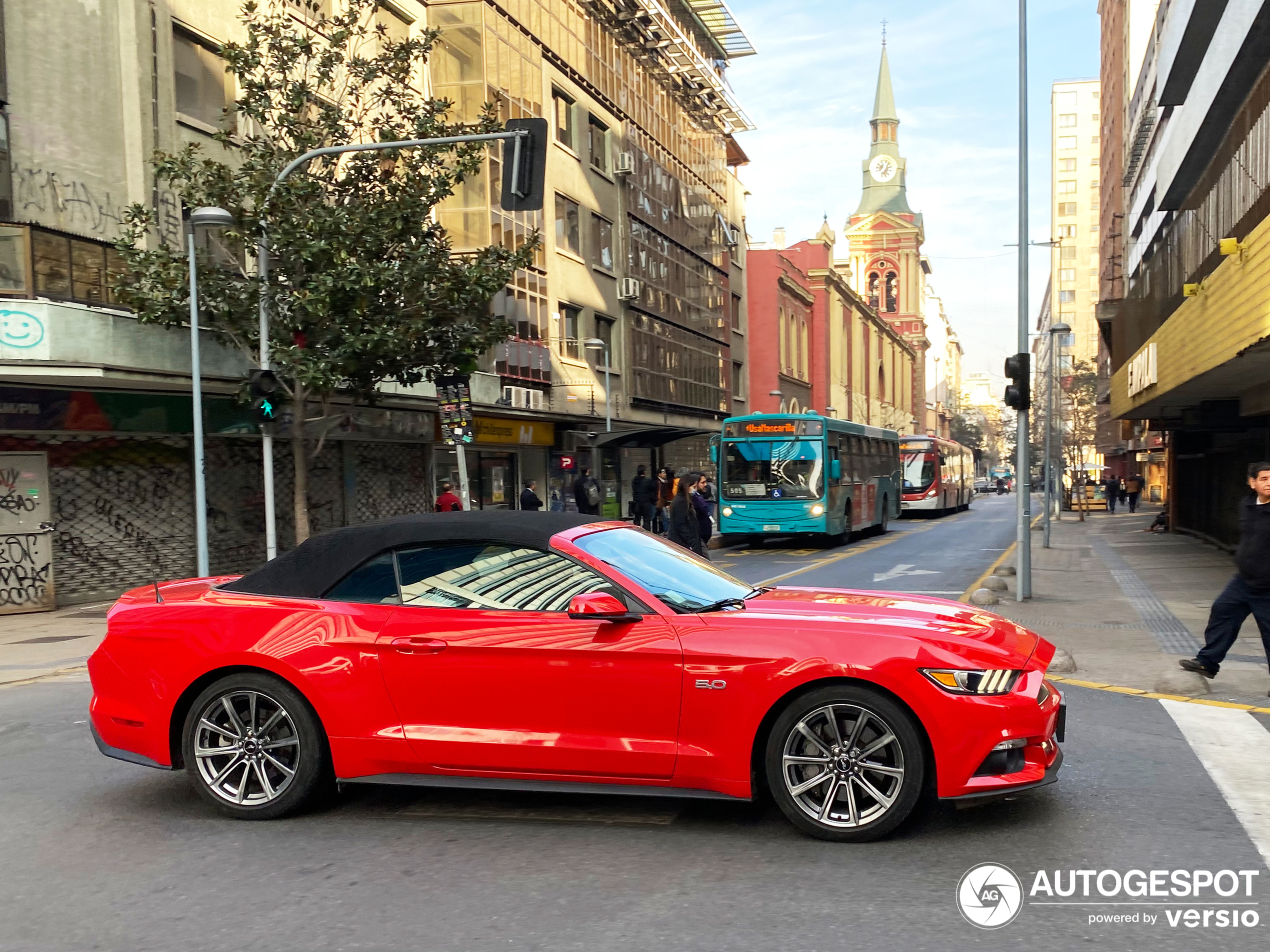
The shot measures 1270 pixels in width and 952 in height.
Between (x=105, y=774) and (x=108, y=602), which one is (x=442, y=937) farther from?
(x=108, y=602)

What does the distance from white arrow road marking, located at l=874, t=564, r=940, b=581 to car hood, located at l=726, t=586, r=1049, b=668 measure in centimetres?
1307

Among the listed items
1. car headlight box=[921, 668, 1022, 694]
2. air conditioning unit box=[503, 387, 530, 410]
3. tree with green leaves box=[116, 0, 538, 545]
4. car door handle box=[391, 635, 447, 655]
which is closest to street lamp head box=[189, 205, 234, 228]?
tree with green leaves box=[116, 0, 538, 545]

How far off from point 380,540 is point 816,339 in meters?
73.6

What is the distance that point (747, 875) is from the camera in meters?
4.62

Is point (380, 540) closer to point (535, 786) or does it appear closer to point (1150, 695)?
point (535, 786)

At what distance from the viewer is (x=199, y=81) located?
19688 millimetres

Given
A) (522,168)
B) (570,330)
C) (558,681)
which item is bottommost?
(558,681)

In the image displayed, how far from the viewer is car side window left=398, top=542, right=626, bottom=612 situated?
17.8 ft

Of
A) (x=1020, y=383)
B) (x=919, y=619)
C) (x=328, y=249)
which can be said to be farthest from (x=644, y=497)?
(x=919, y=619)

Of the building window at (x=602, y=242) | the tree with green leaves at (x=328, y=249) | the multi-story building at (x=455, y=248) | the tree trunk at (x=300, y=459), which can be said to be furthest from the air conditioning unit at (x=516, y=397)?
the tree trunk at (x=300, y=459)

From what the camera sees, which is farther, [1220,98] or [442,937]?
[1220,98]

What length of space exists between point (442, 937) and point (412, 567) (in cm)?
202

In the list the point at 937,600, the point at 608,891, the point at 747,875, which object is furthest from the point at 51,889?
the point at 937,600

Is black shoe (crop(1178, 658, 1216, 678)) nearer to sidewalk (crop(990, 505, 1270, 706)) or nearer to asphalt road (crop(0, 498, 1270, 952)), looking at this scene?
sidewalk (crop(990, 505, 1270, 706))
